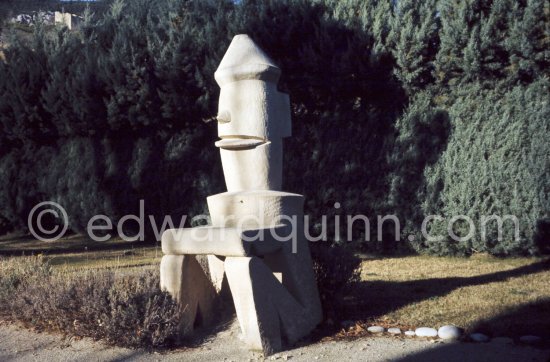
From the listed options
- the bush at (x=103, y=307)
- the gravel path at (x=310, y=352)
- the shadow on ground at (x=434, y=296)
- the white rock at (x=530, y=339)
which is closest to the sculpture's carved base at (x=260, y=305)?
the gravel path at (x=310, y=352)

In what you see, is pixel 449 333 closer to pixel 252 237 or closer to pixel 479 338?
pixel 479 338

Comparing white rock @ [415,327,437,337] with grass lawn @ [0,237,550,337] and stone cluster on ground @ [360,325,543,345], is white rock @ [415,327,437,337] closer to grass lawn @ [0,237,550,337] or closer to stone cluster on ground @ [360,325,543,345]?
stone cluster on ground @ [360,325,543,345]

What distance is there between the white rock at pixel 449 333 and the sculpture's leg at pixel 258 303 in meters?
1.33

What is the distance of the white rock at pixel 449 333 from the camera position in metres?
4.78

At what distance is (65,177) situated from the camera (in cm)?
1109

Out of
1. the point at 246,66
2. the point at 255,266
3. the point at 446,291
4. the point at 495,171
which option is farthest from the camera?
the point at 495,171

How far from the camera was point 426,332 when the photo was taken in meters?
4.85

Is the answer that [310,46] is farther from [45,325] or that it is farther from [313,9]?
[45,325]

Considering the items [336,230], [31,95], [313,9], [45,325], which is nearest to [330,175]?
[336,230]

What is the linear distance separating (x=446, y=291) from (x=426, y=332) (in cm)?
170

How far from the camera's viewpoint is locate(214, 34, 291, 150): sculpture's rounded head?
5.12m

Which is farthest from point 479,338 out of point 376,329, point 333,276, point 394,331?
A: point 333,276

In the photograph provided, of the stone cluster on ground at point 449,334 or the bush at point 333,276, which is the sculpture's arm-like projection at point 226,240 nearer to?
the bush at point 333,276

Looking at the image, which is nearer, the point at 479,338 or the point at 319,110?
the point at 479,338
